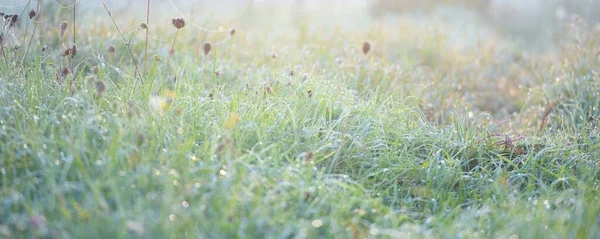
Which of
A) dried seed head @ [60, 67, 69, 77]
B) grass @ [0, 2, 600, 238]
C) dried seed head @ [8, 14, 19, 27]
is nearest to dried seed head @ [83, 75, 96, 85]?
grass @ [0, 2, 600, 238]

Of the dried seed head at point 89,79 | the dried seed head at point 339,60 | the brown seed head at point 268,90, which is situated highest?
the dried seed head at point 89,79

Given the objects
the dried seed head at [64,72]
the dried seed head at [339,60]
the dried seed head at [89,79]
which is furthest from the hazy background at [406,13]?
the dried seed head at [89,79]

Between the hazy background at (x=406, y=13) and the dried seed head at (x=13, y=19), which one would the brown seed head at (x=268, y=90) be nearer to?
the dried seed head at (x=13, y=19)

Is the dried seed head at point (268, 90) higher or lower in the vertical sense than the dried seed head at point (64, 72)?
lower

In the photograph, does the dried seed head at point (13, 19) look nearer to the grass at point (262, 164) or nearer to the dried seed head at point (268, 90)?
the grass at point (262, 164)

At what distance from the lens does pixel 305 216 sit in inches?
82.0

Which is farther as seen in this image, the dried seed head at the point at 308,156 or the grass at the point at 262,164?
the dried seed head at the point at 308,156

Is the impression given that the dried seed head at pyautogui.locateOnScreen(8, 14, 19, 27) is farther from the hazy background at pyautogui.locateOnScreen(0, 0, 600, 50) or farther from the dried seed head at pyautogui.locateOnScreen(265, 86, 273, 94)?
the hazy background at pyautogui.locateOnScreen(0, 0, 600, 50)

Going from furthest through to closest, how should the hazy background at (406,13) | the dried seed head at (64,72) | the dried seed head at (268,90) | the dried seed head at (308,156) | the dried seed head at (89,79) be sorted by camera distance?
the hazy background at (406,13) < the dried seed head at (268,90) < the dried seed head at (64,72) < the dried seed head at (89,79) < the dried seed head at (308,156)

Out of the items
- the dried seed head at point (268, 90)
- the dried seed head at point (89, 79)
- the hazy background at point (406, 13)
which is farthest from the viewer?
the hazy background at point (406, 13)

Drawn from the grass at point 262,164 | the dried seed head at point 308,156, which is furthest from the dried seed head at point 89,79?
the dried seed head at point 308,156

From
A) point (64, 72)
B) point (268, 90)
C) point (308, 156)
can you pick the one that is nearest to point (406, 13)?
point (268, 90)

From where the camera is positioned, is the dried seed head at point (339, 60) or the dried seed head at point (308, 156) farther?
the dried seed head at point (339, 60)

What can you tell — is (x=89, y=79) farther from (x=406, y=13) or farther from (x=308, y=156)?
(x=406, y=13)
